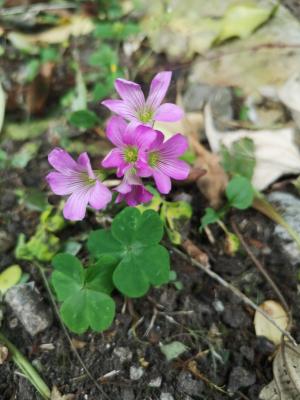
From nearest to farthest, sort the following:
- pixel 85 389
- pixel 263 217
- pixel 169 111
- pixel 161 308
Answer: pixel 169 111 → pixel 85 389 → pixel 161 308 → pixel 263 217

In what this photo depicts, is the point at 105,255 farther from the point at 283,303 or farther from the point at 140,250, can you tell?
the point at 283,303

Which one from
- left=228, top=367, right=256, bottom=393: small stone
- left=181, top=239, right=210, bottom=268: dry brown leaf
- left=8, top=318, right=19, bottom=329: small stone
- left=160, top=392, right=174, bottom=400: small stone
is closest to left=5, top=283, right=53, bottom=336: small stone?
left=8, top=318, right=19, bottom=329: small stone

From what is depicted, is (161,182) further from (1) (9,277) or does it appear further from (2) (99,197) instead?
(1) (9,277)

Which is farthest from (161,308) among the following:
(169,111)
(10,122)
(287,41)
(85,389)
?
(287,41)

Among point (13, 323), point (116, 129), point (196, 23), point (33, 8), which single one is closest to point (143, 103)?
point (116, 129)

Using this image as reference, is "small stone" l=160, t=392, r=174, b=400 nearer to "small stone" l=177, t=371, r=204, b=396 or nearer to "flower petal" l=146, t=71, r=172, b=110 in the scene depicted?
"small stone" l=177, t=371, r=204, b=396
